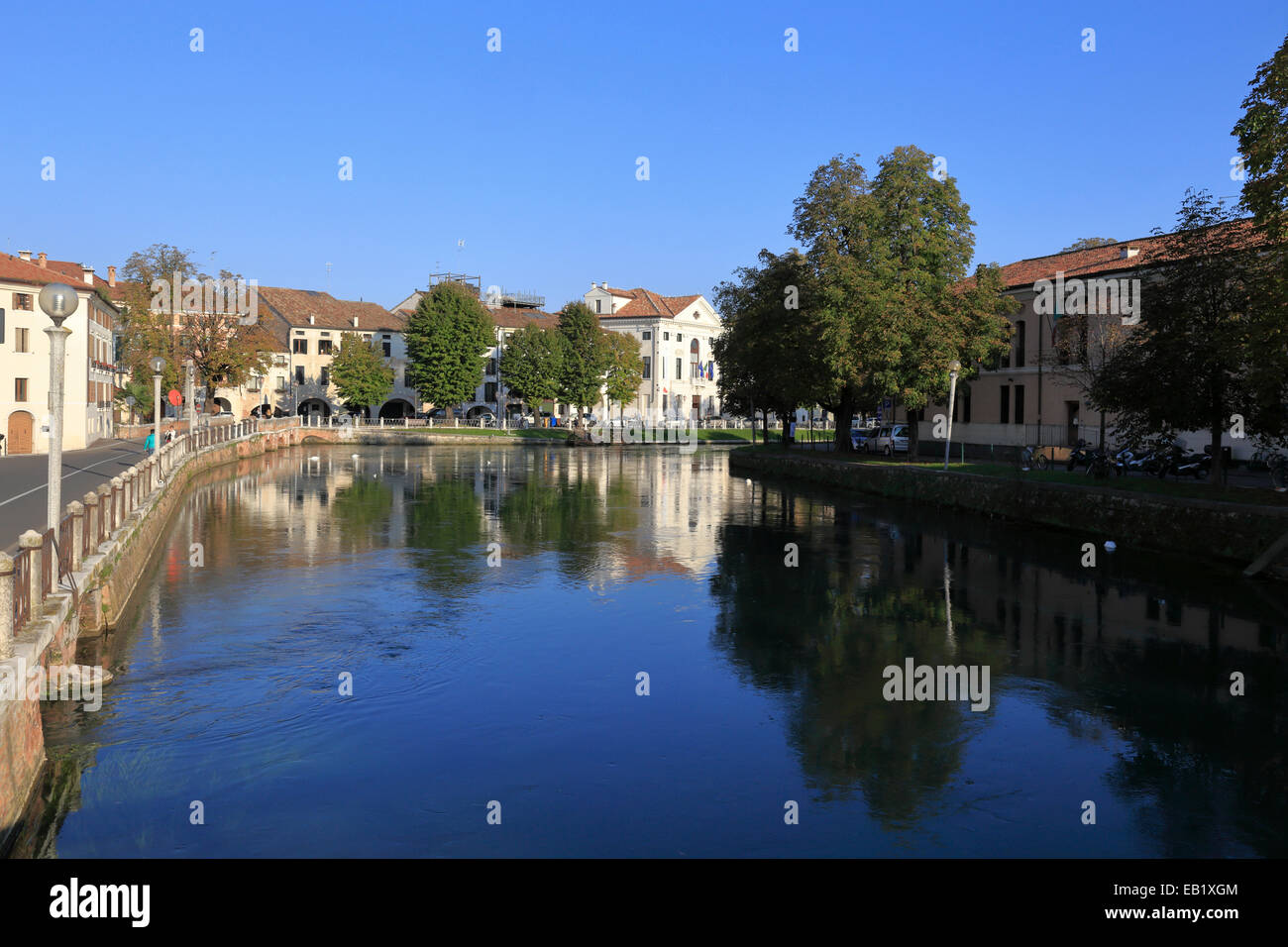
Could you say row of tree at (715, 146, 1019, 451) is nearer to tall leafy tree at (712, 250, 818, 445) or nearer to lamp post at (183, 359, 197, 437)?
tall leafy tree at (712, 250, 818, 445)

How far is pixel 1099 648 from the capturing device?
582 inches

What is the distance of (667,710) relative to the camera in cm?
1159

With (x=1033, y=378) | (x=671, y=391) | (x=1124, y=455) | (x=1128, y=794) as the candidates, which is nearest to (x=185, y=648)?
(x=1128, y=794)

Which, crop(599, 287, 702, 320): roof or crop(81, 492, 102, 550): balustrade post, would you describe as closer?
crop(81, 492, 102, 550): balustrade post

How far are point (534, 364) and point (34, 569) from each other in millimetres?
84801

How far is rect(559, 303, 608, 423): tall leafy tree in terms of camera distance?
93.9 m

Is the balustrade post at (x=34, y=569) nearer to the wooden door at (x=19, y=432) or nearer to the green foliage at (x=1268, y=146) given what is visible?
the green foliage at (x=1268, y=146)

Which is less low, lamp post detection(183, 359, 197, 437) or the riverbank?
lamp post detection(183, 359, 197, 437)

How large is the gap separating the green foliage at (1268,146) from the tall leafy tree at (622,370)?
75475 millimetres

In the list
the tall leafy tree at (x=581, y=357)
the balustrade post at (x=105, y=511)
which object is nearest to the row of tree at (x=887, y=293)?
the balustrade post at (x=105, y=511)

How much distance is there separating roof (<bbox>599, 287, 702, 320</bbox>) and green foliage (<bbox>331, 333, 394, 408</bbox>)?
25.8m

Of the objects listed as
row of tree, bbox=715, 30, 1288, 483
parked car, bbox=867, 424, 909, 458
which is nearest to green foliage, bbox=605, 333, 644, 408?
row of tree, bbox=715, 30, 1288, 483
